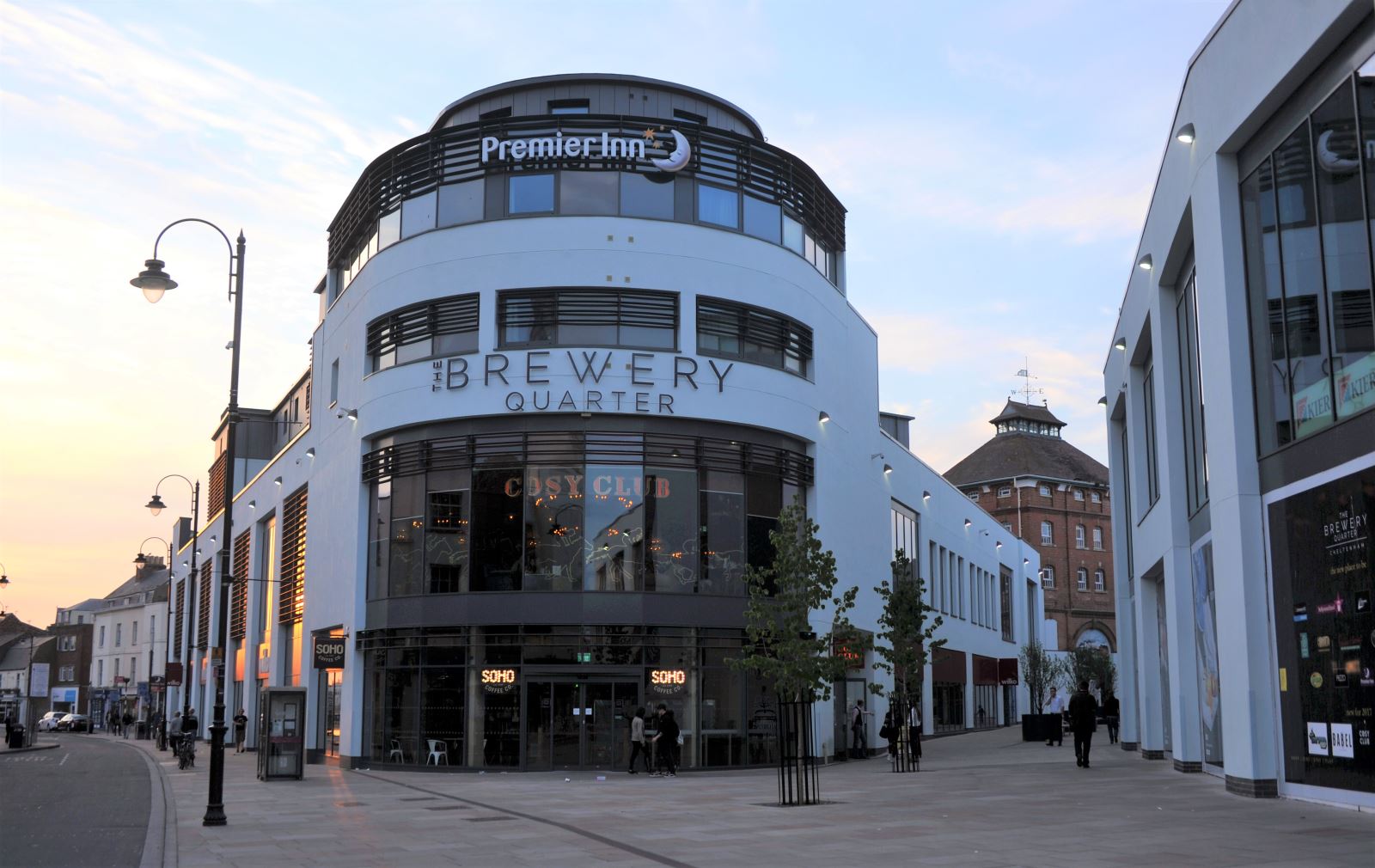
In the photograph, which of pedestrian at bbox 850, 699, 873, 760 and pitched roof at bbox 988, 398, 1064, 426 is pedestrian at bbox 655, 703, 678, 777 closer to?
pedestrian at bbox 850, 699, 873, 760

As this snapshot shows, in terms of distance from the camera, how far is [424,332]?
3391 cm

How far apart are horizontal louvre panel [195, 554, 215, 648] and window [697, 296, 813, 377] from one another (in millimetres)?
38560

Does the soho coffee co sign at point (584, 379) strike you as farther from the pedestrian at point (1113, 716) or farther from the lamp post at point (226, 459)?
the pedestrian at point (1113, 716)

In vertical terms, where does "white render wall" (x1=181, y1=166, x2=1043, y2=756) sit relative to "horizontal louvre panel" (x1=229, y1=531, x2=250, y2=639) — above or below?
above

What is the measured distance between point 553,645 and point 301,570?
49.0 feet

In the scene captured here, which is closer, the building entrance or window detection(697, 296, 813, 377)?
the building entrance

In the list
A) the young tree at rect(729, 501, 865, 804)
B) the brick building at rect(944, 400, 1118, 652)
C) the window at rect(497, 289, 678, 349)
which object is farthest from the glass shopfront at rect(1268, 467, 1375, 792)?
the brick building at rect(944, 400, 1118, 652)

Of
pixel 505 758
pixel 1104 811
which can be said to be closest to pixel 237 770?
pixel 505 758

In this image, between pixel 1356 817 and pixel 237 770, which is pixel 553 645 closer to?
pixel 237 770

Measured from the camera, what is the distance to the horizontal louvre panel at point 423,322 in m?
33.2

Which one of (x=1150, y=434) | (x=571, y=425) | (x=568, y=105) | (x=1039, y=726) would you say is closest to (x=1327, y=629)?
(x=1150, y=434)

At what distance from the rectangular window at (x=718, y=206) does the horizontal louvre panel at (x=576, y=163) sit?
0.27 meters

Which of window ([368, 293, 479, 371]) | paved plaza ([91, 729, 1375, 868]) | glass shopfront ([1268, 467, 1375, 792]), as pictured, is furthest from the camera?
window ([368, 293, 479, 371])

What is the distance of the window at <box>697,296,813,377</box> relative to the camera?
33.4m
